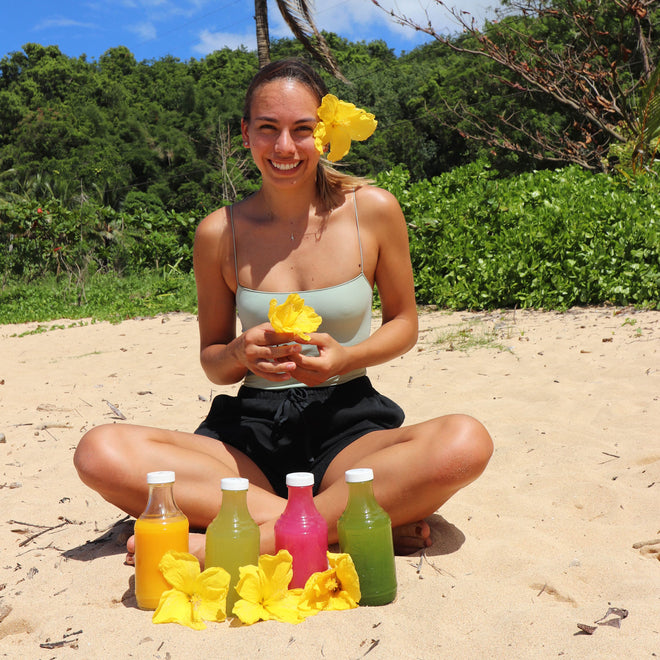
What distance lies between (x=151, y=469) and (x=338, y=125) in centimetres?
123

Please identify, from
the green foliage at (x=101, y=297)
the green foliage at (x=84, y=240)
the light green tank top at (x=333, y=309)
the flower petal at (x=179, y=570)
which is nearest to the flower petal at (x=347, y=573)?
the flower petal at (x=179, y=570)

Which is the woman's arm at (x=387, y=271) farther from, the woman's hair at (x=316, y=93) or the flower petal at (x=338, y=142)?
the flower petal at (x=338, y=142)

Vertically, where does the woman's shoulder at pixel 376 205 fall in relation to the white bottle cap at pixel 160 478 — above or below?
above

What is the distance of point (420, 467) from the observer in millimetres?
1999

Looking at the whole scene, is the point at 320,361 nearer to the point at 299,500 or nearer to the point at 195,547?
the point at 299,500

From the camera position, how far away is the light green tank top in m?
2.31

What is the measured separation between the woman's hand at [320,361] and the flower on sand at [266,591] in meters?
0.53

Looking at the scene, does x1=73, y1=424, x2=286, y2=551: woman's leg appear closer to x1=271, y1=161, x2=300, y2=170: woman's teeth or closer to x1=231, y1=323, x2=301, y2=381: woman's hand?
x1=231, y1=323, x2=301, y2=381: woman's hand

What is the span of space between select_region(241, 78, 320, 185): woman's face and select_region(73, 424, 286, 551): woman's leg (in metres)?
0.93

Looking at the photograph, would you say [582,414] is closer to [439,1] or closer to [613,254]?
[613,254]

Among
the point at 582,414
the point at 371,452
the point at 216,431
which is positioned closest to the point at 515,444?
the point at 582,414

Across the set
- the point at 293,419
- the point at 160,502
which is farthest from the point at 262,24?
the point at 160,502

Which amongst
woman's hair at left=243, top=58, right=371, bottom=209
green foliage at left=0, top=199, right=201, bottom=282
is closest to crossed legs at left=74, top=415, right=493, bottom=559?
woman's hair at left=243, top=58, right=371, bottom=209

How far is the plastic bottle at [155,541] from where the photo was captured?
5.97 ft
